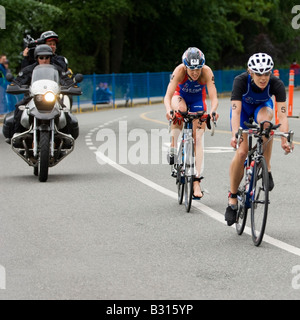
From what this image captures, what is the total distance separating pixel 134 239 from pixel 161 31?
47.4 m

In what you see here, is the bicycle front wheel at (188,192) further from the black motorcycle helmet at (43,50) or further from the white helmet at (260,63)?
the black motorcycle helmet at (43,50)

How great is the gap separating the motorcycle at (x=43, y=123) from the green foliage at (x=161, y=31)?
25958 millimetres

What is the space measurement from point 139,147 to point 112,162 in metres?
2.95

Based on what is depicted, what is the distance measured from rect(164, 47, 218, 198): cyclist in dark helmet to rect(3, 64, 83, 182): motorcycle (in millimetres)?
2206

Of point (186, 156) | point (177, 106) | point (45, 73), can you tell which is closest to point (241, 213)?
point (186, 156)

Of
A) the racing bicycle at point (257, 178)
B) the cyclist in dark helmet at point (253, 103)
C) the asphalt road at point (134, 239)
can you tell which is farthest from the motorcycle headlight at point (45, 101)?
the racing bicycle at point (257, 178)

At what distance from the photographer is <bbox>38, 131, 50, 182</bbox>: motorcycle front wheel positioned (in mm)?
12727

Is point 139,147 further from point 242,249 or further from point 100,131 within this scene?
point 242,249

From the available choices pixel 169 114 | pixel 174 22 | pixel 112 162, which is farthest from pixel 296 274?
pixel 174 22

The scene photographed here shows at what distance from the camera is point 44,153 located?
12.7 metres

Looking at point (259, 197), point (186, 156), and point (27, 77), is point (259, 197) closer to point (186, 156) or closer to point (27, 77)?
point (186, 156)

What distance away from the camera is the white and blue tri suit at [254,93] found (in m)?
8.66

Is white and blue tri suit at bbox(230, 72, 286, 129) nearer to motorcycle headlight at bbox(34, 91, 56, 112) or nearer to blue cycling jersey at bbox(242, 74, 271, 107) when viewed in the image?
blue cycling jersey at bbox(242, 74, 271, 107)

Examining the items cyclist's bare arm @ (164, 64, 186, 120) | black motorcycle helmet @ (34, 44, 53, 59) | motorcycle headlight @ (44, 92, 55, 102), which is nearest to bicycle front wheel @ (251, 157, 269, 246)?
cyclist's bare arm @ (164, 64, 186, 120)
